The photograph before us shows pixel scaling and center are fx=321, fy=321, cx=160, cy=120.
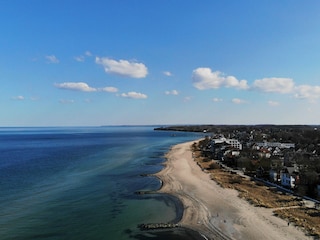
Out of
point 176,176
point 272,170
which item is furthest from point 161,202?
point 272,170

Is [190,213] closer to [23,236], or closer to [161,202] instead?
[161,202]

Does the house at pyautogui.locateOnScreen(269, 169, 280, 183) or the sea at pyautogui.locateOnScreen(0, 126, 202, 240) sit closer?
the sea at pyautogui.locateOnScreen(0, 126, 202, 240)

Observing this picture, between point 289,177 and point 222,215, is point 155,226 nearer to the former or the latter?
point 222,215

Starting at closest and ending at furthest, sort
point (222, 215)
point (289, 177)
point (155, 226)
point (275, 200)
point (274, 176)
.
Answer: point (155, 226), point (222, 215), point (275, 200), point (289, 177), point (274, 176)

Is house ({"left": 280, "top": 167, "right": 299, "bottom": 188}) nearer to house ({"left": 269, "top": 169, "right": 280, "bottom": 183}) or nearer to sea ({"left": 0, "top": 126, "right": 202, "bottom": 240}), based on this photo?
house ({"left": 269, "top": 169, "right": 280, "bottom": 183})

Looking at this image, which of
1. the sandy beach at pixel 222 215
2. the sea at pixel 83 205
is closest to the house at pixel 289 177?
the sandy beach at pixel 222 215

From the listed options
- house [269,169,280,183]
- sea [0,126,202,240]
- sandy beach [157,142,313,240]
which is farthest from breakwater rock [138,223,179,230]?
house [269,169,280,183]

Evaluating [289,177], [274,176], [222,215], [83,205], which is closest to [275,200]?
[222,215]

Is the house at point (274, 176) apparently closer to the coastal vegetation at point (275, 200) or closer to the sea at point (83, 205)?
the coastal vegetation at point (275, 200)

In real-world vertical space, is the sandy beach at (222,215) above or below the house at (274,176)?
below
